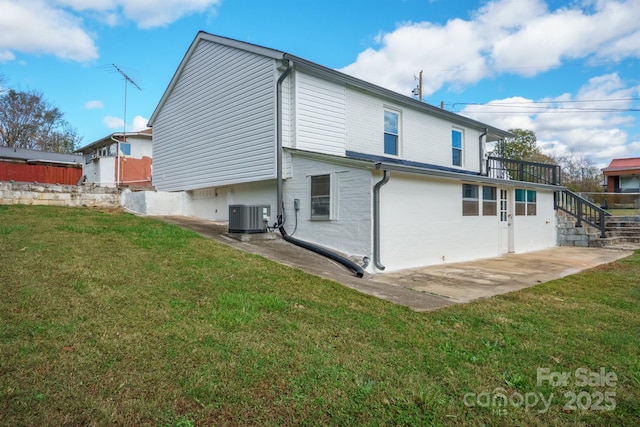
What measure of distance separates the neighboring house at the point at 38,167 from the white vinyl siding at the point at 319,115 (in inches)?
872

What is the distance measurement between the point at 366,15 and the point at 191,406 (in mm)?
14448

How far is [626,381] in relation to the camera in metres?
3.17

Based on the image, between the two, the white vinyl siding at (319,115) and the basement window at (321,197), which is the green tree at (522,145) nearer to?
the white vinyl siding at (319,115)

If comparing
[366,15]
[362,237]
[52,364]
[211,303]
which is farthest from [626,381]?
[366,15]

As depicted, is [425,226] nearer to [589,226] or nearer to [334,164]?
[334,164]

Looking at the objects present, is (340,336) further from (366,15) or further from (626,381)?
(366,15)

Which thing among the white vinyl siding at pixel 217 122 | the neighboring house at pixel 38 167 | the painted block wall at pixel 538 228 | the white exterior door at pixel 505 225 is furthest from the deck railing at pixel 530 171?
the neighboring house at pixel 38 167

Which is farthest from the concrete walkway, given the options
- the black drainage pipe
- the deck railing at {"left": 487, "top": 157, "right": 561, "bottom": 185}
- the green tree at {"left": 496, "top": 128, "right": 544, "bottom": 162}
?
the green tree at {"left": 496, "top": 128, "right": 544, "bottom": 162}

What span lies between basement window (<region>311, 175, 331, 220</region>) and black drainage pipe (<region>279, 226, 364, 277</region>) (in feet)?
2.50

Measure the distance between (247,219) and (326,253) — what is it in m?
2.28

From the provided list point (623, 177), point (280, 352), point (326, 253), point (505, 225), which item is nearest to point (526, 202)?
point (505, 225)

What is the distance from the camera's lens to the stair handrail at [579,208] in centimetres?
1469

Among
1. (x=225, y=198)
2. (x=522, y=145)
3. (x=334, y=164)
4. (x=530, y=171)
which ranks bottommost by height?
(x=225, y=198)

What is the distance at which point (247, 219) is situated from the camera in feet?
30.1
